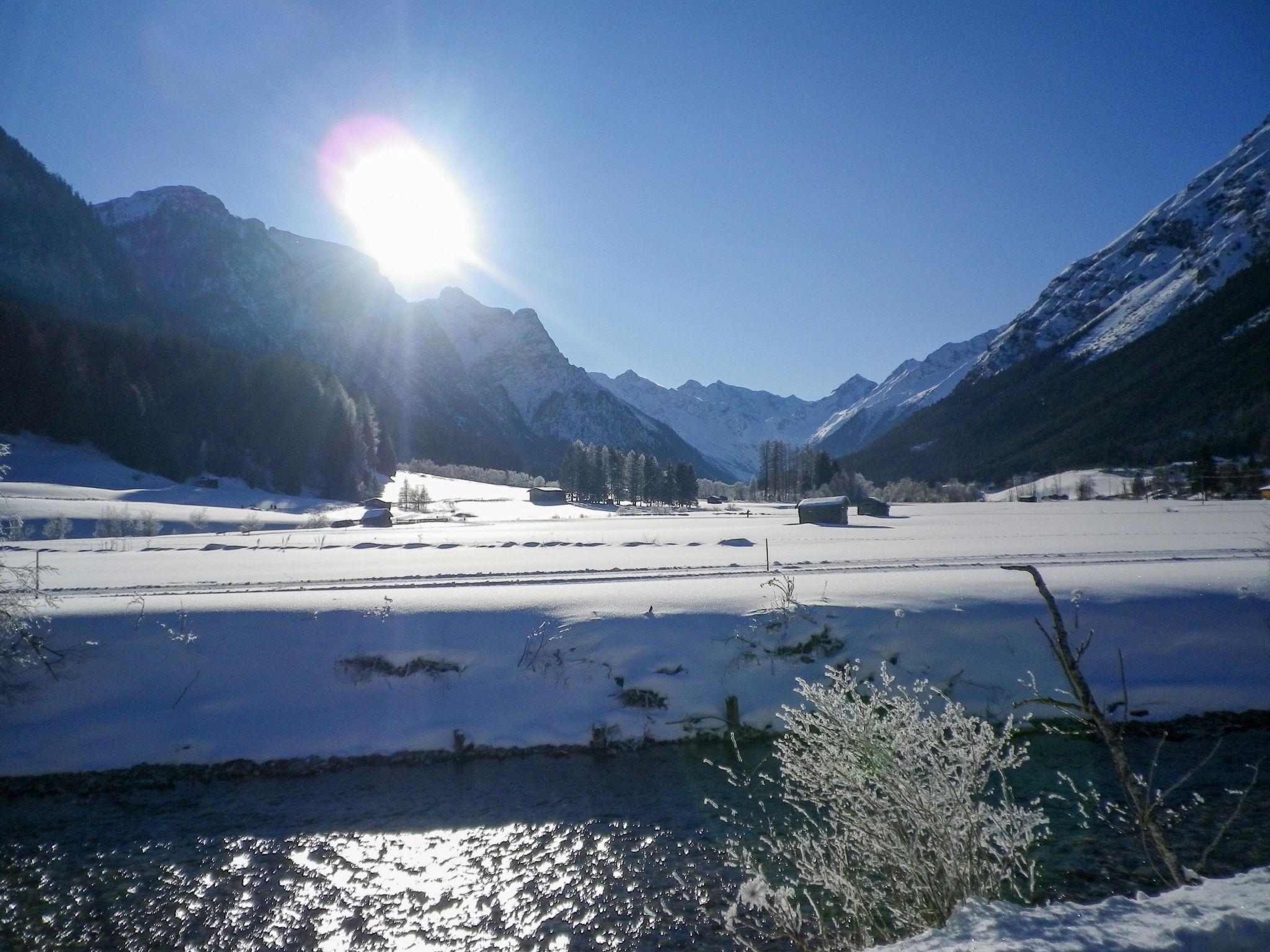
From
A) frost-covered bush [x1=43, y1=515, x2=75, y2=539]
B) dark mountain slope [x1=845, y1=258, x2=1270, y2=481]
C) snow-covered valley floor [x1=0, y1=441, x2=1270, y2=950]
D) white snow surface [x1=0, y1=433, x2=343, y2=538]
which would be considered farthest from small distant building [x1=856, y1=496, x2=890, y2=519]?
dark mountain slope [x1=845, y1=258, x2=1270, y2=481]

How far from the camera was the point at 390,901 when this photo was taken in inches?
349

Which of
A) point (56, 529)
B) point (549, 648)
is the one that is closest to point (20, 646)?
point (549, 648)

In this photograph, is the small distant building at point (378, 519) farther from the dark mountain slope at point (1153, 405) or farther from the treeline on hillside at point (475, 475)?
the dark mountain slope at point (1153, 405)

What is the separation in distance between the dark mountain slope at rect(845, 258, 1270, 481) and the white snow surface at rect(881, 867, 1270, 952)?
381 feet

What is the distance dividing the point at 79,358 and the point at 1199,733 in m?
103

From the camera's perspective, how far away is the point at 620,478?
10788cm

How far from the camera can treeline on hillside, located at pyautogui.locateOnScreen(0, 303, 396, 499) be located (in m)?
74.3

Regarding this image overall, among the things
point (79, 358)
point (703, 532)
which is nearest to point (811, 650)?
point (703, 532)

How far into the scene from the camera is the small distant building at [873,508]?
63.1m

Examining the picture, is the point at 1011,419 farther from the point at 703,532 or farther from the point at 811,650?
the point at 811,650

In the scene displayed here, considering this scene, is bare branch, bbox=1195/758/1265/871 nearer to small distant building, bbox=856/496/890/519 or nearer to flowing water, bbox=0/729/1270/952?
flowing water, bbox=0/729/1270/952

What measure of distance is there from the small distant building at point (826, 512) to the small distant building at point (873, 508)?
Result: 1104 cm

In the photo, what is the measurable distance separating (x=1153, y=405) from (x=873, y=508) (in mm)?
111241

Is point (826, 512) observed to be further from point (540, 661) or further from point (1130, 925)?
point (1130, 925)
